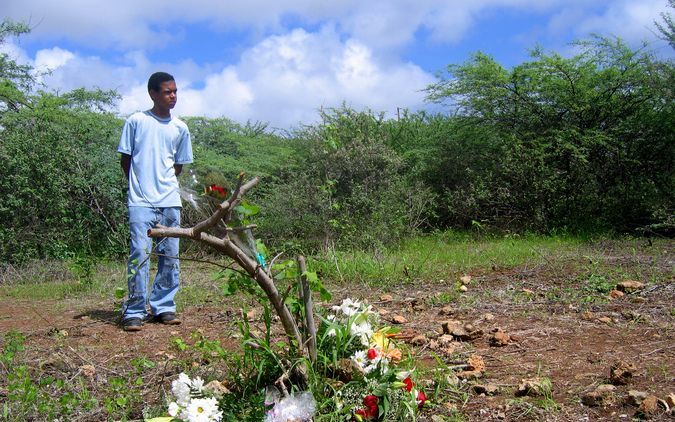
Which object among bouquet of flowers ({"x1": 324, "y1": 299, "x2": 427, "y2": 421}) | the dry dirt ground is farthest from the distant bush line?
bouquet of flowers ({"x1": 324, "y1": 299, "x2": 427, "y2": 421})

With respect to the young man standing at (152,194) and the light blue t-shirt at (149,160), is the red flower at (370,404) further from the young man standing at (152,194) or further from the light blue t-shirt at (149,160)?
the light blue t-shirt at (149,160)

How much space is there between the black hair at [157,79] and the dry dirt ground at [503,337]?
169 centimetres

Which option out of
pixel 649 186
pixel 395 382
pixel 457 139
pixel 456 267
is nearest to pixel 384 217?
pixel 456 267

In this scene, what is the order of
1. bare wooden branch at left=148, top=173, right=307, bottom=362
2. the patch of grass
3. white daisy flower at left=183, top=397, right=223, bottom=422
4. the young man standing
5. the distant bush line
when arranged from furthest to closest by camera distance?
1. the distant bush line
2. the patch of grass
3. the young man standing
4. white daisy flower at left=183, top=397, right=223, bottom=422
5. bare wooden branch at left=148, top=173, right=307, bottom=362

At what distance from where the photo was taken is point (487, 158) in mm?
11023

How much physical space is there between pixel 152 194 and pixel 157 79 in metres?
0.82

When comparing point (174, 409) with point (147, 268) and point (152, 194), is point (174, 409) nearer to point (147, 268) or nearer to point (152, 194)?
point (147, 268)

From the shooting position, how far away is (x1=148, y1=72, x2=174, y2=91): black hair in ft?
16.0

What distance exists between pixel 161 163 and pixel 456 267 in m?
3.19

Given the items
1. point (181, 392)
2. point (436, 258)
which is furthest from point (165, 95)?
point (436, 258)

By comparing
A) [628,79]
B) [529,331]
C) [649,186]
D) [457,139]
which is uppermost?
[628,79]

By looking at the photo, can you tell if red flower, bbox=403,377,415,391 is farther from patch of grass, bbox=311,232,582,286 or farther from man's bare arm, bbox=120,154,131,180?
patch of grass, bbox=311,232,582,286

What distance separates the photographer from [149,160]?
4.87 meters

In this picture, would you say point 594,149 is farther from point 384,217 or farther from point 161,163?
point 161,163
